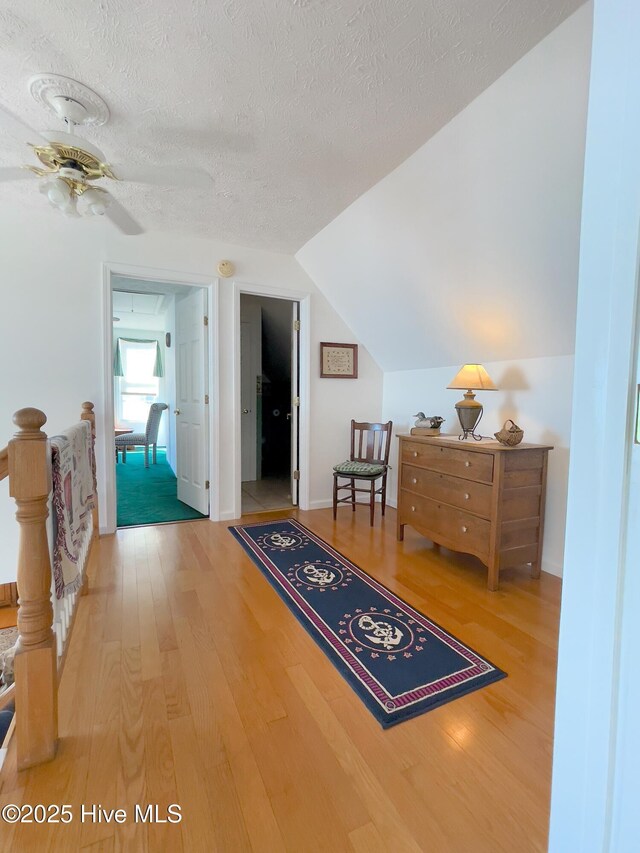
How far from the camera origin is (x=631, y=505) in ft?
1.70

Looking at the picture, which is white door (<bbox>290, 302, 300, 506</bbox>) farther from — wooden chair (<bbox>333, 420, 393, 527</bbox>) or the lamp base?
the lamp base

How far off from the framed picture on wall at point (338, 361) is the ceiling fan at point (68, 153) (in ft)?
6.55

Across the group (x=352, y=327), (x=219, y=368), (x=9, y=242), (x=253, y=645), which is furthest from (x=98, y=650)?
(x=352, y=327)

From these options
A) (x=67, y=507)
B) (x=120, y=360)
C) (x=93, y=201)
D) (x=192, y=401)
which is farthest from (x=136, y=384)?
(x=67, y=507)

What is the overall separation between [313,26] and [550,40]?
847 millimetres

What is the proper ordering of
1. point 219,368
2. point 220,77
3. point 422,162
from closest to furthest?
point 220,77
point 422,162
point 219,368

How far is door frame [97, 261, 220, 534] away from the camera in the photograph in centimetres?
302

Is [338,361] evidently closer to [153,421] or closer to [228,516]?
[228,516]

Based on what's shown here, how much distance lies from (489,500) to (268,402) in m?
4.05

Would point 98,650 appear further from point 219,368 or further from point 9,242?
point 9,242

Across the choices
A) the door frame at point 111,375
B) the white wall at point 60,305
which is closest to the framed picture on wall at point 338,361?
the white wall at point 60,305

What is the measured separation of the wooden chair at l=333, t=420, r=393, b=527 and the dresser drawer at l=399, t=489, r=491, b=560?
1.56 feet

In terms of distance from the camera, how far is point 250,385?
5.00 meters

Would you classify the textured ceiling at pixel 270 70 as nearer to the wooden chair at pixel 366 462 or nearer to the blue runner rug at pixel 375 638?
the wooden chair at pixel 366 462
